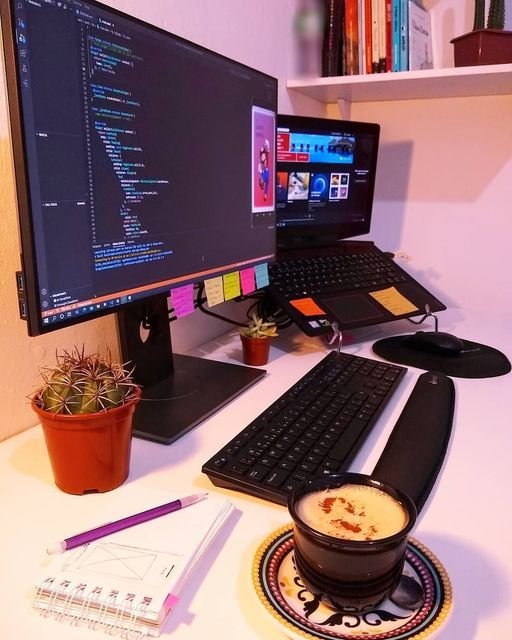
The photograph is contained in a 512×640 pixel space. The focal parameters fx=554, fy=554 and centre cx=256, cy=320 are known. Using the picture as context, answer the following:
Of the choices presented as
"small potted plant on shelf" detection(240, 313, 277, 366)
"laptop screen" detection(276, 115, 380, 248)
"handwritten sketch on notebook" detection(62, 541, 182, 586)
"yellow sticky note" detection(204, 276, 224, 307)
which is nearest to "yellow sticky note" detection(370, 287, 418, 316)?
"laptop screen" detection(276, 115, 380, 248)

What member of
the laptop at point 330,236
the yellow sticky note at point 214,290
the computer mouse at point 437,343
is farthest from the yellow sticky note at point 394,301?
the yellow sticky note at point 214,290

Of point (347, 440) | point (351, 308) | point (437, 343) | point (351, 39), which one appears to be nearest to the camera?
point (347, 440)

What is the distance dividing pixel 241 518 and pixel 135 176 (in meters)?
0.45

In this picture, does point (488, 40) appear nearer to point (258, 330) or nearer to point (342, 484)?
point (258, 330)

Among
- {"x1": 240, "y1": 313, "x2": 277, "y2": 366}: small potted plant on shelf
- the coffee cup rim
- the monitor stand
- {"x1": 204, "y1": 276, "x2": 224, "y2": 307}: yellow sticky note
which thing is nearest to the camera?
the coffee cup rim

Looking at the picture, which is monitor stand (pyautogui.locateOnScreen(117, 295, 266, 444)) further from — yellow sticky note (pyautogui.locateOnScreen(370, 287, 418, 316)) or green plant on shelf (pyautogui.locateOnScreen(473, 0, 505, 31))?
green plant on shelf (pyautogui.locateOnScreen(473, 0, 505, 31))

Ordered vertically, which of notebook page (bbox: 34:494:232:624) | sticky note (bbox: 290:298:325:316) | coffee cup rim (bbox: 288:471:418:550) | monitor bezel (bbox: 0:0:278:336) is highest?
monitor bezel (bbox: 0:0:278:336)

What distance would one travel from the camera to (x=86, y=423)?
0.59m

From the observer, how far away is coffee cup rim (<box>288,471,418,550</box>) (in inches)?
16.8

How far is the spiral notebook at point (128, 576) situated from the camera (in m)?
0.44

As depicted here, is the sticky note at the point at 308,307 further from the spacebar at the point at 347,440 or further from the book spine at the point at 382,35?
the book spine at the point at 382,35

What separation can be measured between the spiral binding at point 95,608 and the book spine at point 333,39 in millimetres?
1373

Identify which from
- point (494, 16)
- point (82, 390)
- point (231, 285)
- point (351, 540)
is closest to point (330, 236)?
point (231, 285)

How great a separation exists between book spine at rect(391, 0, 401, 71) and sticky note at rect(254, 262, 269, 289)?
701 millimetres
